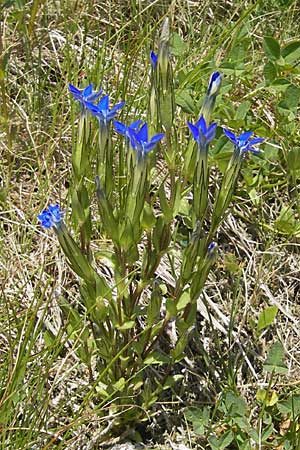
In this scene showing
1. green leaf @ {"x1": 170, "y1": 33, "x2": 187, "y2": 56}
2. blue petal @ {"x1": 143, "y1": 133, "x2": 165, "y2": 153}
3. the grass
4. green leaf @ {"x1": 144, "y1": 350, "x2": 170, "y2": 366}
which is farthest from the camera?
green leaf @ {"x1": 170, "y1": 33, "x2": 187, "y2": 56}

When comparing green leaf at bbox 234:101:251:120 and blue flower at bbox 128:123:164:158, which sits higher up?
green leaf at bbox 234:101:251:120

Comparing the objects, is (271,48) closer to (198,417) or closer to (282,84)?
(282,84)

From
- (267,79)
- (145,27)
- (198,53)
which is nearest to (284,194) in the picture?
(267,79)

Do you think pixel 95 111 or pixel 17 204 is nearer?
pixel 95 111

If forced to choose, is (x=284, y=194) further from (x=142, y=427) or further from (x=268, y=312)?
(x=142, y=427)

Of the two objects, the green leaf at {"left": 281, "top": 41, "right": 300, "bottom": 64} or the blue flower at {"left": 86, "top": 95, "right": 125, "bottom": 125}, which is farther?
the green leaf at {"left": 281, "top": 41, "right": 300, "bottom": 64}

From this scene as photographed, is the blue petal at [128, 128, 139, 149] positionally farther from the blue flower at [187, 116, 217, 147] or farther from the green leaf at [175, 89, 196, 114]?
the green leaf at [175, 89, 196, 114]

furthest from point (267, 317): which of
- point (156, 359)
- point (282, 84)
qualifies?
Result: point (282, 84)

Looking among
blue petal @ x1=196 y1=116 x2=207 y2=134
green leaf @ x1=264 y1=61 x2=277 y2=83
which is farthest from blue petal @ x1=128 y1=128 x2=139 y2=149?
green leaf @ x1=264 y1=61 x2=277 y2=83
